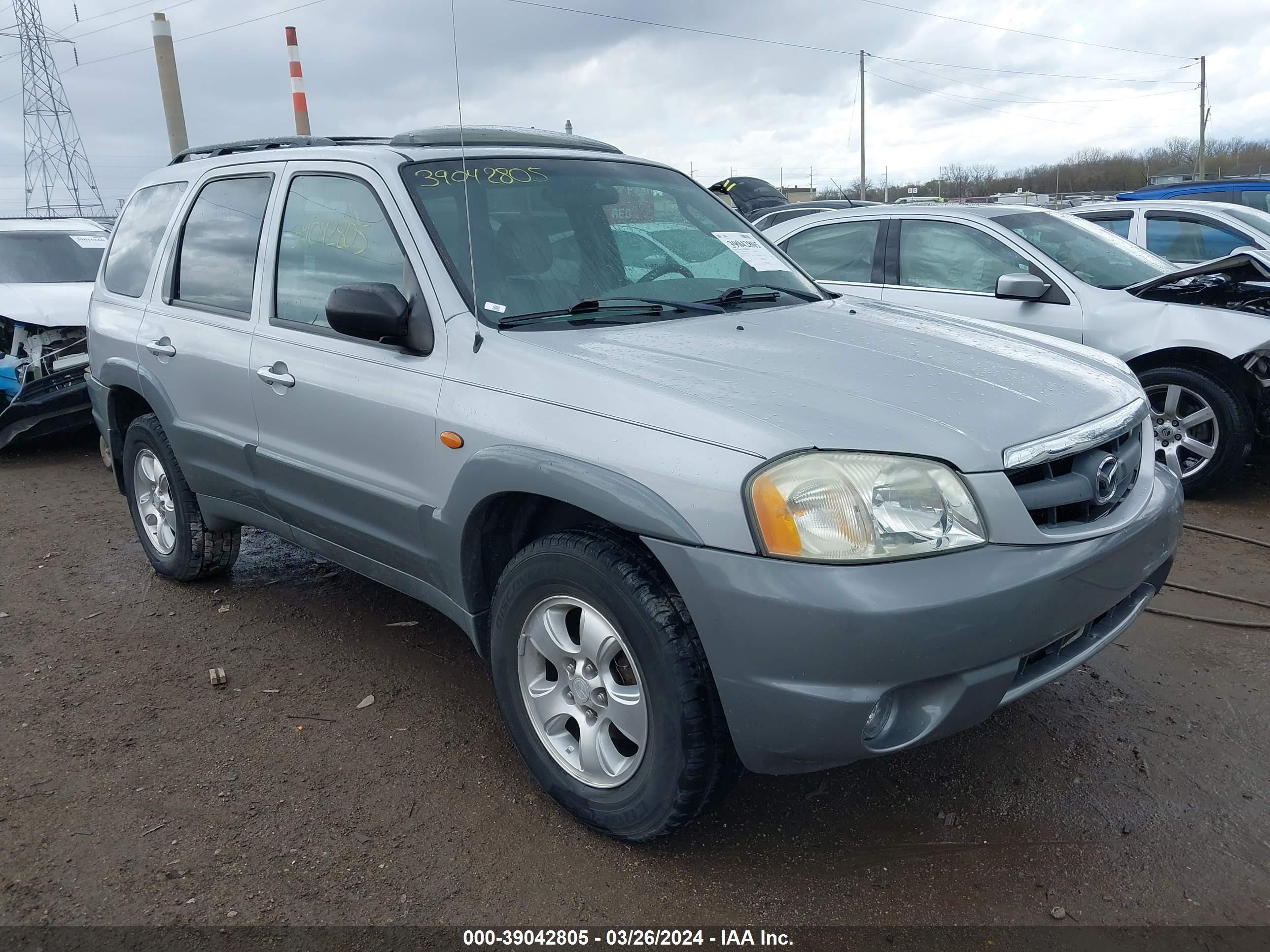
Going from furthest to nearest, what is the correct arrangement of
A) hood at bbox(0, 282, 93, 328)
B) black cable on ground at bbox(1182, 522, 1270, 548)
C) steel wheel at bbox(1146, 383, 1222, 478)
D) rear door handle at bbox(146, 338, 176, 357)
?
hood at bbox(0, 282, 93, 328) → steel wheel at bbox(1146, 383, 1222, 478) → black cable on ground at bbox(1182, 522, 1270, 548) → rear door handle at bbox(146, 338, 176, 357)

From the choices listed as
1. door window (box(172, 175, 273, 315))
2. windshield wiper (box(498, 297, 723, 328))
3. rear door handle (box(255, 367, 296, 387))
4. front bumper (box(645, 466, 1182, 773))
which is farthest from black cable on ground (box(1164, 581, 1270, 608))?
door window (box(172, 175, 273, 315))

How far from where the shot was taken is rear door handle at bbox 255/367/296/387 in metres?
3.46

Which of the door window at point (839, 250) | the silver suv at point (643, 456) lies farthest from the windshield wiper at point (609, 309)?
the door window at point (839, 250)

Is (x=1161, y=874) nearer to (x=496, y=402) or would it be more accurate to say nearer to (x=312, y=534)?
(x=496, y=402)

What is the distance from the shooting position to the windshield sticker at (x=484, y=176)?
3252mm

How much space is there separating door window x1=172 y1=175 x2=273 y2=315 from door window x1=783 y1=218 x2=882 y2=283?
3730 mm

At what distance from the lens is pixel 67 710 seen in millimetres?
3592

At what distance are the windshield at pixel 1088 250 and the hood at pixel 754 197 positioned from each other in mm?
7056

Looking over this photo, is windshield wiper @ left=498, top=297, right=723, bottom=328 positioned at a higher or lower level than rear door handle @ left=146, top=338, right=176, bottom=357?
higher

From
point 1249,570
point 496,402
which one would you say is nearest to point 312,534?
point 496,402

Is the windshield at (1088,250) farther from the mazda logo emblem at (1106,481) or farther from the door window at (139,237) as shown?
the door window at (139,237)

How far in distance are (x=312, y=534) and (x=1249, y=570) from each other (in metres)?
Result: 4.07

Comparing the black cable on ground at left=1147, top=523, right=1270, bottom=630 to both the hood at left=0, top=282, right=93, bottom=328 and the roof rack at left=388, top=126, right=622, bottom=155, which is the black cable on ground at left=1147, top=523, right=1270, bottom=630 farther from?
the hood at left=0, top=282, right=93, bottom=328

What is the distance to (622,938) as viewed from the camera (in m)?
2.39
